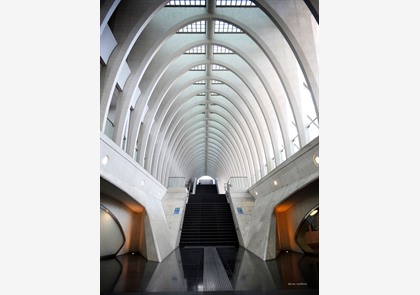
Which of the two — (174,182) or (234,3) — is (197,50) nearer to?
(234,3)

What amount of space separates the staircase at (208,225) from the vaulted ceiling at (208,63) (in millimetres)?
4668

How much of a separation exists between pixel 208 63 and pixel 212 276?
16330mm

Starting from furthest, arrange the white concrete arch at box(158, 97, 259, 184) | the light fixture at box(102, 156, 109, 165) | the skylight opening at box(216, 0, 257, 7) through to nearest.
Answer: the white concrete arch at box(158, 97, 259, 184), the skylight opening at box(216, 0, 257, 7), the light fixture at box(102, 156, 109, 165)

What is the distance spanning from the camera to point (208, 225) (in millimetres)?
17734

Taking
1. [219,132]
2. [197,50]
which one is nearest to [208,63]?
[197,50]

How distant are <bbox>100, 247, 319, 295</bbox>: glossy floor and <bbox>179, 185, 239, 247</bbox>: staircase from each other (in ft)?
18.3

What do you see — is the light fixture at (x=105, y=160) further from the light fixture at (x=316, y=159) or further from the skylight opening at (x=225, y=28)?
the skylight opening at (x=225, y=28)

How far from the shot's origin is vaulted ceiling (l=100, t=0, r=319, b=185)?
1115 centimetres

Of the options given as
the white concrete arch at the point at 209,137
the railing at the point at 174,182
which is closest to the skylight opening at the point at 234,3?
the white concrete arch at the point at 209,137

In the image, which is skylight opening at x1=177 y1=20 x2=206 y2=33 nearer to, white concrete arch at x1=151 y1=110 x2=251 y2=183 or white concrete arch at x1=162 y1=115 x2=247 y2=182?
white concrete arch at x1=151 y1=110 x2=251 y2=183

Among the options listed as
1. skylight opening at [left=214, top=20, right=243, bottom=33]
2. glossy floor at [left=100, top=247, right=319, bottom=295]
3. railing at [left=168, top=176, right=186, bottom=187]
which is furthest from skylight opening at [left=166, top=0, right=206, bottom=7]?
railing at [left=168, top=176, right=186, bottom=187]

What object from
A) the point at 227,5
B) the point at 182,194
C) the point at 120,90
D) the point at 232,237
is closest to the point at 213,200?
the point at 182,194

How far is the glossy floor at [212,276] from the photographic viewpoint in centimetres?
611

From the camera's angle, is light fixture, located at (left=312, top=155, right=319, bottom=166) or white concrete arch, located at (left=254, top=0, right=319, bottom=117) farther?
white concrete arch, located at (left=254, top=0, right=319, bottom=117)
